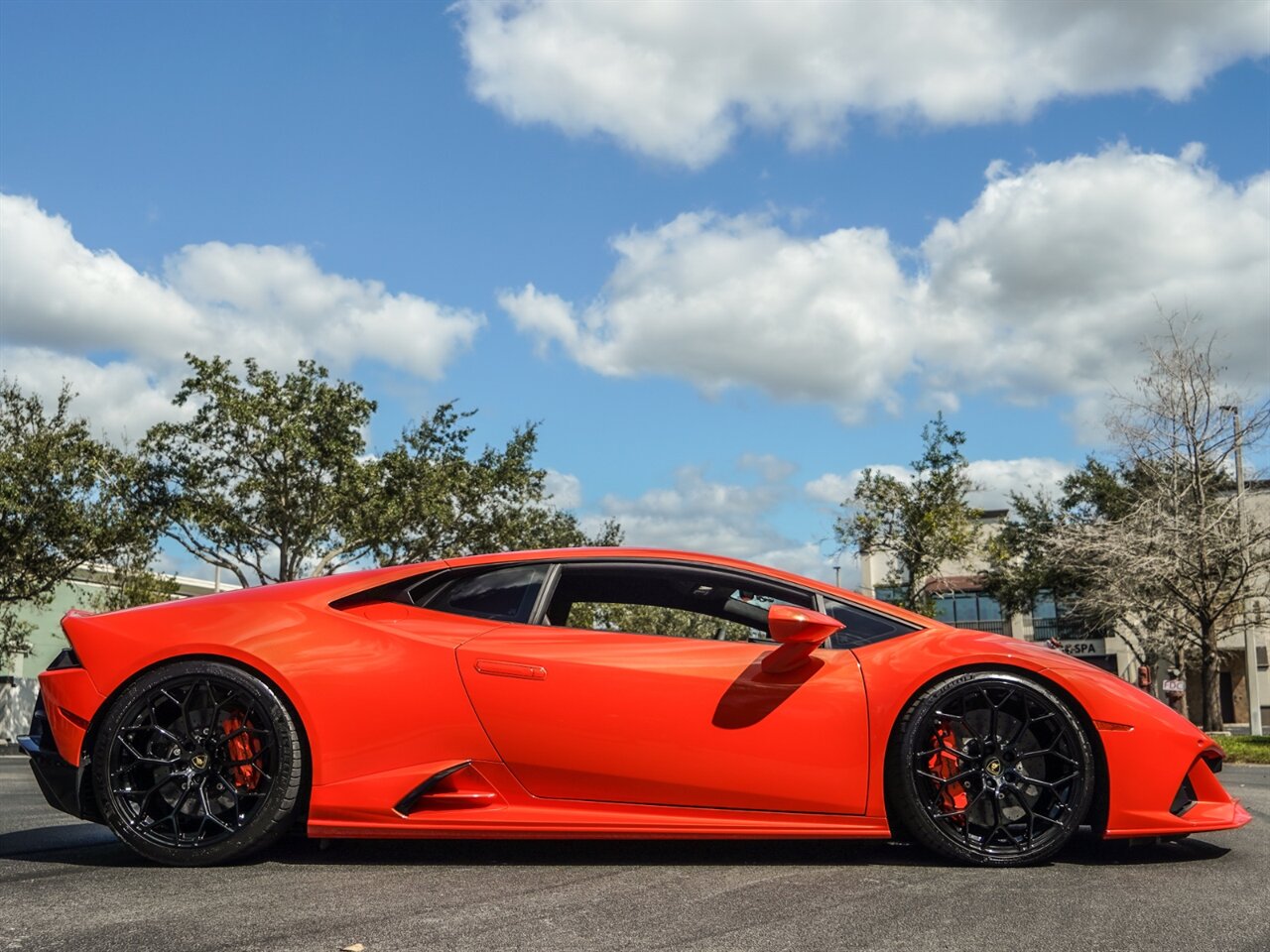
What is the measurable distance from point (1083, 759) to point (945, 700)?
53cm

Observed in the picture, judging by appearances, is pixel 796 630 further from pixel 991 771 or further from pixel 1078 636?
pixel 1078 636

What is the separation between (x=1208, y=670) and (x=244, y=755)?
25120 mm

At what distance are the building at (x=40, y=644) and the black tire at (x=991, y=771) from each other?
8579 millimetres

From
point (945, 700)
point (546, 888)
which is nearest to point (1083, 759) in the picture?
point (945, 700)

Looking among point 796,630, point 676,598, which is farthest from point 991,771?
point 676,598

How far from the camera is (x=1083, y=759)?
4184 mm

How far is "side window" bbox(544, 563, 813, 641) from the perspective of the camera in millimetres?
4531

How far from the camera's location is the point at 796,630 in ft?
13.3

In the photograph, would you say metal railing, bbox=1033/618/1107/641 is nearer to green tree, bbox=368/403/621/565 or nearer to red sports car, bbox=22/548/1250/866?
green tree, bbox=368/403/621/565

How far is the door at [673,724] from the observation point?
13.5ft

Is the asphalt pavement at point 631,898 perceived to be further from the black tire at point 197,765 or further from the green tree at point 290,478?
the green tree at point 290,478

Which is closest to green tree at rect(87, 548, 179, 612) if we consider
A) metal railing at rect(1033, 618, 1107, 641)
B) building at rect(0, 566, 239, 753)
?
building at rect(0, 566, 239, 753)

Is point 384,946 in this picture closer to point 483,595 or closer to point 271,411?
point 483,595

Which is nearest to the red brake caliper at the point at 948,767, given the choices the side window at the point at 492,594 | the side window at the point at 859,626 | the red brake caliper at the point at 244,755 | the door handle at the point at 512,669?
the side window at the point at 859,626
